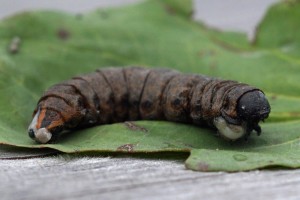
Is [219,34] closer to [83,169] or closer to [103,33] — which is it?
[103,33]

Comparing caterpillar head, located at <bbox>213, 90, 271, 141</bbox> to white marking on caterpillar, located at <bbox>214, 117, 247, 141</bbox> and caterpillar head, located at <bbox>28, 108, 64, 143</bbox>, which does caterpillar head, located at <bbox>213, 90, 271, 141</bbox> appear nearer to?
white marking on caterpillar, located at <bbox>214, 117, 247, 141</bbox>

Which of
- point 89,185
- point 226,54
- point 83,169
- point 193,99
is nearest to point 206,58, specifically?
point 226,54

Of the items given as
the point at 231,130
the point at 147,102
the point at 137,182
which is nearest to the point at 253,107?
the point at 231,130

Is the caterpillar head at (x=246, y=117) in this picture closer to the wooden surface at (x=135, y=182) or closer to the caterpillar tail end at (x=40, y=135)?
the wooden surface at (x=135, y=182)

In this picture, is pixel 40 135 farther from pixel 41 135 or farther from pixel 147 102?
pixel 147 102

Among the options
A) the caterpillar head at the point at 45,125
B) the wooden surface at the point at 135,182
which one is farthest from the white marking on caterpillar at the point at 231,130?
the caterpillar head at the point at 45,125

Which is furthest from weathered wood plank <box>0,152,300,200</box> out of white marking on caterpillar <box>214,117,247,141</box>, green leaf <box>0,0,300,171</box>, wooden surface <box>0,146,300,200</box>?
white marking on caterpillar <box>214,117,247,141</box>
